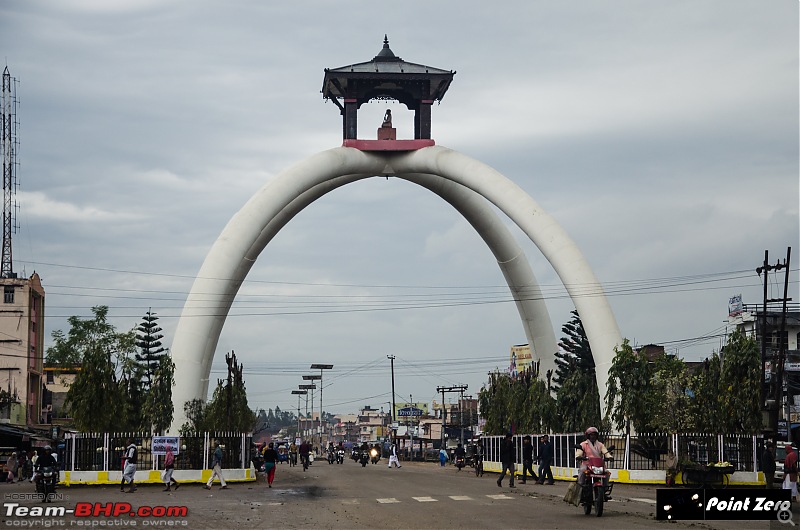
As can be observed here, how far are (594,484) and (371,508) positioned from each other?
5.46 metres

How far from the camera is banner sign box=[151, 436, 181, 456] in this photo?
3781 cm

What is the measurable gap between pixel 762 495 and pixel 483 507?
26.0 feet

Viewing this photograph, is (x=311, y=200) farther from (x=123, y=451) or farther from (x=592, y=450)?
(x=592, y=450)

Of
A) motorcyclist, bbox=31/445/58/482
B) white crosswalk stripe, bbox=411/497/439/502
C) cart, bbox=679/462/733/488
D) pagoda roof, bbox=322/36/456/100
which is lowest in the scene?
white crosswalk stripe, bbox=411/497/439/502

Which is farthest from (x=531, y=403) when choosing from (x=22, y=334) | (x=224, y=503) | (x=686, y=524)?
(x=22, y=334)

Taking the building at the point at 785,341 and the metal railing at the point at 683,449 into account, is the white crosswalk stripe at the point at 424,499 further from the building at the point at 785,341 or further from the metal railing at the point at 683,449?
the building at the point at 785,341

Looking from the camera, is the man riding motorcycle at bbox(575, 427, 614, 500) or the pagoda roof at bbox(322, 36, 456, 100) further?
the pagoda roof at bbox(322, 36, 456, 100)

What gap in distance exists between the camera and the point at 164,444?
38000mm

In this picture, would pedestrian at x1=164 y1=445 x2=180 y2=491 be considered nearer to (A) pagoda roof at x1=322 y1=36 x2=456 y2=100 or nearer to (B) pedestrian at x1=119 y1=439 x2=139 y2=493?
(B) pedestrian at x1=119 y1=439 x2=139 y2=493

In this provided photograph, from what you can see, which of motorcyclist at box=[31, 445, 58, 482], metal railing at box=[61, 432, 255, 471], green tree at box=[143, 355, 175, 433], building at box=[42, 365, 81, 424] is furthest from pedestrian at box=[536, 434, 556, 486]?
building at box=[42, 365, 81, 424]

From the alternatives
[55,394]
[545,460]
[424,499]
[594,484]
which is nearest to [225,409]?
[545,460]

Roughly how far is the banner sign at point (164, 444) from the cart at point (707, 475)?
17.3 metres

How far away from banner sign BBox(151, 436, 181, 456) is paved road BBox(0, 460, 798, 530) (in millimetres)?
2580

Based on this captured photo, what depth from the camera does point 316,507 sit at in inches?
994
